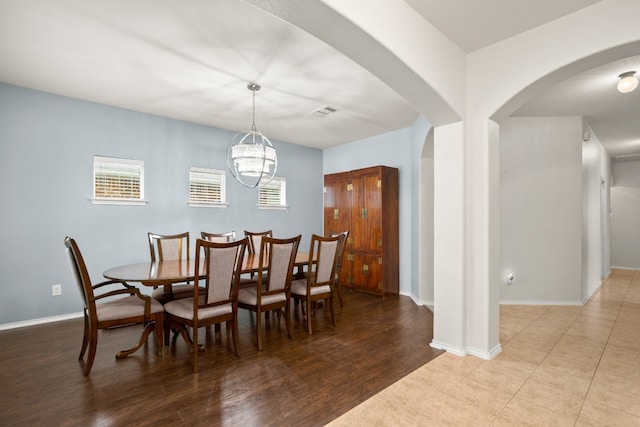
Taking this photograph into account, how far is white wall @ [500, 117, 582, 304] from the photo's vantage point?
4.18m

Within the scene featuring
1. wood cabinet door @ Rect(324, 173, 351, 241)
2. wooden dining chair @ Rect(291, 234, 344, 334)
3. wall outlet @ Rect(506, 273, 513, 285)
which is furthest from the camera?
wood cabinet door @ Rect(324, 173, 351, 241)

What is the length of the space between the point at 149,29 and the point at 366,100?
2418mm

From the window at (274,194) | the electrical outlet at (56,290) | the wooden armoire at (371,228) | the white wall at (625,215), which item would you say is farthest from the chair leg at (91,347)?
the white wall at (625,215)

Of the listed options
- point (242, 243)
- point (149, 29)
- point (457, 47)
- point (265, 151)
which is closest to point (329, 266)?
point (242, 243)

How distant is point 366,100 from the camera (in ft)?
12.7

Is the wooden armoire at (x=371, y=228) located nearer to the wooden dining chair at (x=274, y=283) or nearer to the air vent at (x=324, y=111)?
the air vent at (x=324, y=111)

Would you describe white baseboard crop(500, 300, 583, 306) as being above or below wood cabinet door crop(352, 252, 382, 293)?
below

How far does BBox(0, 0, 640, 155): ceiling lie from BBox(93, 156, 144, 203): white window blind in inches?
30.3

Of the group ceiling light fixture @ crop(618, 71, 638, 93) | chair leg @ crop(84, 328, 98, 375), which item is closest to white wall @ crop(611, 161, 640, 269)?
ceiling light fixture @ crop(618, 71, 638, 93)

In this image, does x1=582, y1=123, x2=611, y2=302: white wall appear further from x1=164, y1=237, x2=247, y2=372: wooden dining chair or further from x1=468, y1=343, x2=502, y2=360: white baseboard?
x1=164, y1=237, x2=247, y2=372: wooden dining chair

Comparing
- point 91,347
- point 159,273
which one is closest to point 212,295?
point 159,273

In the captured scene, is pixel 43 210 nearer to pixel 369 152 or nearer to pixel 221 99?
pixel 221 99

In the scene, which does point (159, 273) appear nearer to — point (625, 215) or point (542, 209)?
point (542, 209)

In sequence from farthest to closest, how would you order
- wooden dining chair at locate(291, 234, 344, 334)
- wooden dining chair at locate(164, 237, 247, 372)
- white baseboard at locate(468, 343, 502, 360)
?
1. wooden dining chair at locate(291, 234, 344, 334)
2. white baseboard at locate(468, 343, 502, 360)
3. wooden dining chair at locate(164, 237, 247, 372)
